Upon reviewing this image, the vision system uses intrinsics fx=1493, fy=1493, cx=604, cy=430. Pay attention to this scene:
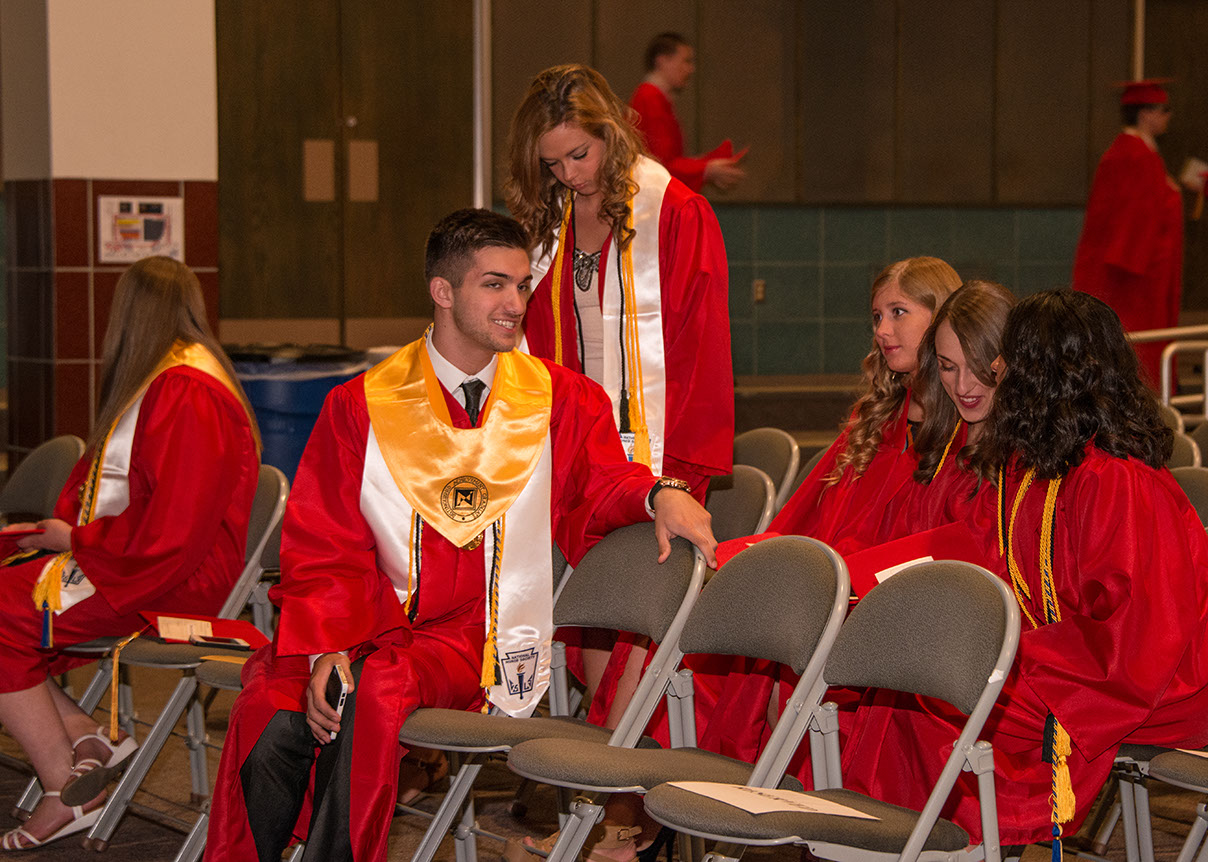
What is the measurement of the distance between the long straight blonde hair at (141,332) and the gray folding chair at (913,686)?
1994mm

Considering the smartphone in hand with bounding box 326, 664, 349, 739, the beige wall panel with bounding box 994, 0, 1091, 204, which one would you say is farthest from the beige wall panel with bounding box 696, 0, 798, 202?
the smartphone in hand with bounding box 326, 664, 349, 739

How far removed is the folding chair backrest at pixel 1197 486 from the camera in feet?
11.8

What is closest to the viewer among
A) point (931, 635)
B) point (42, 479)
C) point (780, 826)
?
point (780, 826)

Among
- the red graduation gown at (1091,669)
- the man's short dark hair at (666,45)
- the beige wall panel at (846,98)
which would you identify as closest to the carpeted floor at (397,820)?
the red graduation gown at (1091,669)

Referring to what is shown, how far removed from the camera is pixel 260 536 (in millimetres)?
3938

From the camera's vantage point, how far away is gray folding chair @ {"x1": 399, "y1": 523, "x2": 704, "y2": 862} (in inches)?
109

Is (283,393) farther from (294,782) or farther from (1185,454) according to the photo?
(1185,454)

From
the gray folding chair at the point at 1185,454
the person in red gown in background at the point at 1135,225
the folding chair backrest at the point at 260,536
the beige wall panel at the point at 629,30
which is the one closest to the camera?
the folding chair backrest at the point at 260,536

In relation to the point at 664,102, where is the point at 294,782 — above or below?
below

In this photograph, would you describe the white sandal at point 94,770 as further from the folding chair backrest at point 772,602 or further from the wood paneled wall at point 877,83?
the wood paneled wall at point 877,83

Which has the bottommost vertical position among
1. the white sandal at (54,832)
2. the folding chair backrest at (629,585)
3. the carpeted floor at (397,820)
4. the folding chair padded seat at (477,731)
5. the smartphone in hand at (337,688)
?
the carpeted floor at (397,820)

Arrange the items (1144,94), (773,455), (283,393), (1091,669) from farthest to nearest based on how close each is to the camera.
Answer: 1. (1144,94)
2. (283,393)
3. (773,455)
4. (1091,669)

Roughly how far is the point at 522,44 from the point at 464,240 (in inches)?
250

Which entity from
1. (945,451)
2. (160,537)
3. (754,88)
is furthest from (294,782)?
(754,88)
